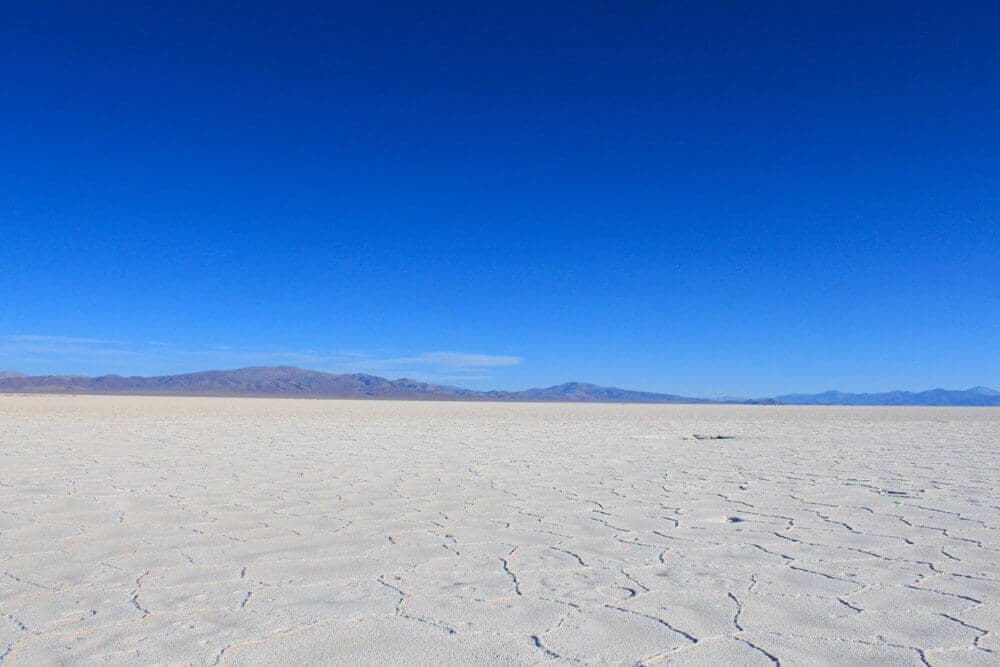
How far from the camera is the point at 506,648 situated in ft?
6.70

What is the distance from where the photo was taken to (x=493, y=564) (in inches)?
117

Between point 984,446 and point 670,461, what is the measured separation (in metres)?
5.05

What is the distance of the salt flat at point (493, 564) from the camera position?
2078 mm

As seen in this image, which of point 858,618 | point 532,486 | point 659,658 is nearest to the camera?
point 659,658

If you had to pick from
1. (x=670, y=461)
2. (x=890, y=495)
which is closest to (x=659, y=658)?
(x=890, y=495)

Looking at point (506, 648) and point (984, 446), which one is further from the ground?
point (984, 446)

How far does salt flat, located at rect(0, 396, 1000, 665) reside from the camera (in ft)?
6.82

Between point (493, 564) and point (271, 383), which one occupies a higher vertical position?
point (271, 383)

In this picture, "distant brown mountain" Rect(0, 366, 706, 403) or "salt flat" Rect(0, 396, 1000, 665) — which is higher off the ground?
"distant brown mountain" Rect(0, 366, 706, 403)

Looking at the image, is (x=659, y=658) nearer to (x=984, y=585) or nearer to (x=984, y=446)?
(x=984, y=585)

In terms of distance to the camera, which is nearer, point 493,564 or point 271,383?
point 493,564

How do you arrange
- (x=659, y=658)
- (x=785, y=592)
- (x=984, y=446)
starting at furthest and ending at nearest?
1. (x=984, y=446)
2. (x=785, y=592)
3. (x=659, y=658)

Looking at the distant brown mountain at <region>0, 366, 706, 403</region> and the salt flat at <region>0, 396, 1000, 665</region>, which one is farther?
the distant brown mountain at <region>0, 366, 706, 403</region>

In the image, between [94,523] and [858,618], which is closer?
[858,618]
